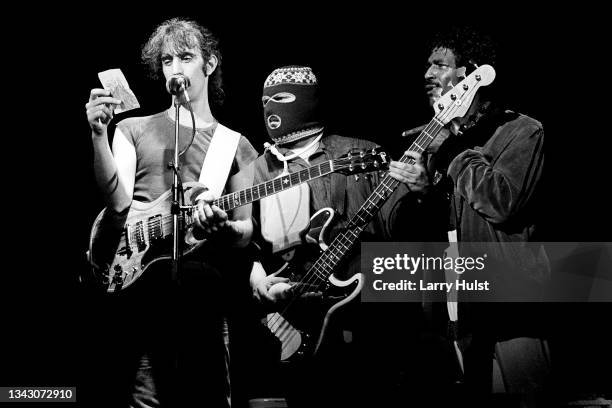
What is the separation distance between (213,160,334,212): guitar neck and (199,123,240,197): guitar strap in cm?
11

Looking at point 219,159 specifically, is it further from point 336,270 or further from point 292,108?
point 336,270

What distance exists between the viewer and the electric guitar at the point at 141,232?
12.1ft

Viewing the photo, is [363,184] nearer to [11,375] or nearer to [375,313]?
[375,313]

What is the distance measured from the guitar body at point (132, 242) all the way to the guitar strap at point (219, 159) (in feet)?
0.26

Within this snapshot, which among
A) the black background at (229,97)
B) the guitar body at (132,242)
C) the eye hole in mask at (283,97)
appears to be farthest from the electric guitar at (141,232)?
the eye hole in mask at (283,97)

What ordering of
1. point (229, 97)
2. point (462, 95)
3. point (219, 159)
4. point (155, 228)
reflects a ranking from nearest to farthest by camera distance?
point (462, 95), point (155, 228), point (219, 159), point (229, 97)

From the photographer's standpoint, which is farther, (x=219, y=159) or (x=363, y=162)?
(x=219, y=159)

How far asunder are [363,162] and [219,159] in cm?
86

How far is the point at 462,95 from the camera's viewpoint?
3.34 m

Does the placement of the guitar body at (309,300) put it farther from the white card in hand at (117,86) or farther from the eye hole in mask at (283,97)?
the white card in hand at (117,86)

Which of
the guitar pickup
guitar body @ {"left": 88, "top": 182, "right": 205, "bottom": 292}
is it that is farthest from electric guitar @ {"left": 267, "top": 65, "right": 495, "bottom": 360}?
the guitar pickup

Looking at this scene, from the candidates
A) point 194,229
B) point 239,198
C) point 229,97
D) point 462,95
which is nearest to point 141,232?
point 194,229

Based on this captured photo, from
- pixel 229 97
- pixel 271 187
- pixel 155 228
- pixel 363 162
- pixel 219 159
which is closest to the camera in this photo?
pixel 363 162

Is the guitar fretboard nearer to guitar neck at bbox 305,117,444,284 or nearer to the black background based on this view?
guitar neck at bbox 305,117,444,284
